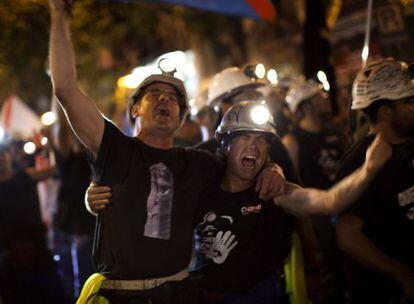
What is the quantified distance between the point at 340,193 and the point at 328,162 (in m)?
3.08

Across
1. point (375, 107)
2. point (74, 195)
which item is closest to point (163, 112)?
point (375, 107)

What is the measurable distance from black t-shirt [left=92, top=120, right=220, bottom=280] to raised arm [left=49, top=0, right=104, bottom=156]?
17 centimetres

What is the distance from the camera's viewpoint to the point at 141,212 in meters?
3.09

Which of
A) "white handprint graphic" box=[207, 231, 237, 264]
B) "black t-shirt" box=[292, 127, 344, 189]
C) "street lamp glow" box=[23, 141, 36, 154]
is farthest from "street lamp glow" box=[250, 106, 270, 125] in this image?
"street lamp glow" box=[23, 141, 36, 154]

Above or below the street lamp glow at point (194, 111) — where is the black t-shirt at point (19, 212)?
below

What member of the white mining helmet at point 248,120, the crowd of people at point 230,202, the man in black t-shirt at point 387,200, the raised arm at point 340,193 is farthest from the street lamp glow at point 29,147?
Answer: the man in black t-shirt at point 387,200

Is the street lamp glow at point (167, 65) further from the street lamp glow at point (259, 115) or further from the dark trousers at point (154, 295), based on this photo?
the dark trousers at point (154, 295)

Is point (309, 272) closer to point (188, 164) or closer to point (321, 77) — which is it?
point (188, 164)

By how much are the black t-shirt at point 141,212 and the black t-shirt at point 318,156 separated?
2.78 meters

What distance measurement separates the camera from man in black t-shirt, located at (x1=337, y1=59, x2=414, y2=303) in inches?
133

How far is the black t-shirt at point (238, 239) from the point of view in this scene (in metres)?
3.37

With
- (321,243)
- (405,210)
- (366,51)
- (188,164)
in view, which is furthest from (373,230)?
(321,243)

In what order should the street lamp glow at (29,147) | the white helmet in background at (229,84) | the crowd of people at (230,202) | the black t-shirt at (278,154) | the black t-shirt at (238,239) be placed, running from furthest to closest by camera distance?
the street lamp glow at (29,147)
the white helmet in background at (229,84)
the black t-shirt at (278,154)
the black t-shirt at (238,239)
the crowd of people at (230,202)

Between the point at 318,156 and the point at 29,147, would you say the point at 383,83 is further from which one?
the point at 29,147
